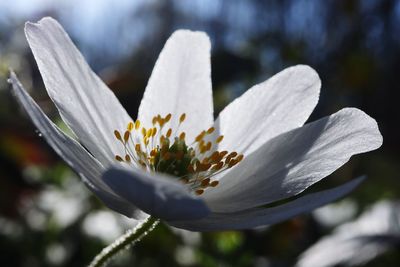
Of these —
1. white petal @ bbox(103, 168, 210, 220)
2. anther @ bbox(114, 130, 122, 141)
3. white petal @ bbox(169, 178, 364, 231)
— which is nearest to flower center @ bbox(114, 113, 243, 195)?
anther @ bbox(114, 130, 122, 141)

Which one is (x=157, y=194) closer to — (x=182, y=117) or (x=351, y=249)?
(x=182, y=117)

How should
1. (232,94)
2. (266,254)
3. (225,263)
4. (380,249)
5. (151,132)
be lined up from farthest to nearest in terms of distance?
(232,94), (266,254), (225,263), (380,249), (151,132)

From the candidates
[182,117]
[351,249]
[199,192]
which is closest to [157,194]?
[199,192]

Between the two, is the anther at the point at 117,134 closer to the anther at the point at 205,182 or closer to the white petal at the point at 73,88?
the white petal at the point at 73,88

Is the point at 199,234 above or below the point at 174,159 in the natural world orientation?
below

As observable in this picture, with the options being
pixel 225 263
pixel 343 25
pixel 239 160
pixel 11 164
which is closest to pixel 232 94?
pixel 11 164

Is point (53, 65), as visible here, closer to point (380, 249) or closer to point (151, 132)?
point (151, 132)

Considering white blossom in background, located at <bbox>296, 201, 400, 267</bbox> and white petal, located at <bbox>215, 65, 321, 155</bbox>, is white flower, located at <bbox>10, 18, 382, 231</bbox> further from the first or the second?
white blossom in background, located at <bbox>296, 201, 400, 267</bbox>
